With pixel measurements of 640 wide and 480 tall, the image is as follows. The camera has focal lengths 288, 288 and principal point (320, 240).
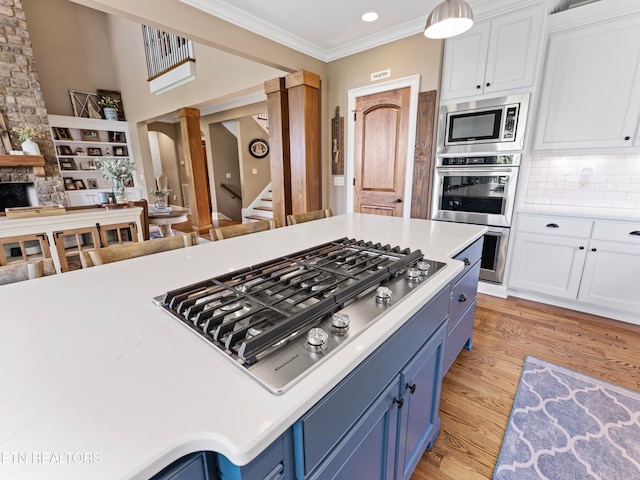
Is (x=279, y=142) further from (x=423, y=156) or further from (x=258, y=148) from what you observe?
(x=258, y=148)

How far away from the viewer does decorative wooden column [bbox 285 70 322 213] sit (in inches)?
141

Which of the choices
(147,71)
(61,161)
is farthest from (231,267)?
(61,161)

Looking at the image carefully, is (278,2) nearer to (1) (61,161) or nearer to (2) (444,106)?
(2) (444,106)

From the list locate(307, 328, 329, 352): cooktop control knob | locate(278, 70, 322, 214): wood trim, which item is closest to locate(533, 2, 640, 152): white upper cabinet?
locate(278, 70, 322, 214): wood trim

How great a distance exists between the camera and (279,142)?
3887 mm

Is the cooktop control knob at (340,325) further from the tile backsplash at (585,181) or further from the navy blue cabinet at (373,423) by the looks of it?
the tile backsplash at (585,181)

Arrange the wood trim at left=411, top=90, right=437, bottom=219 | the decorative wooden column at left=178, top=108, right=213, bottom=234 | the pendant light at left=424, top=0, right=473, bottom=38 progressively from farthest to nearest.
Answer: the decorative wooden column at left=178, top=108, right=213, bottom=234
the wood trim at left=411, top=90, right=437, bottom=219
the pendant light at left=424, top=0, right=473, bottom=38

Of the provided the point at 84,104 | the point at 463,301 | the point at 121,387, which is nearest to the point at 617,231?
the point at 463,301

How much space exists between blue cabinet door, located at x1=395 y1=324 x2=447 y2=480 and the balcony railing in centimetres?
585

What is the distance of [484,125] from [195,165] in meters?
5.21

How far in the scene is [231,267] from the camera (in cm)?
120

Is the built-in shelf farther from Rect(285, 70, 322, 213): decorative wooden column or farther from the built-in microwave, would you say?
the built-in microwave

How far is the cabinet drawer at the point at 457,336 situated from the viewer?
5.24ft

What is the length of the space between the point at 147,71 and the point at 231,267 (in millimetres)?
7198
